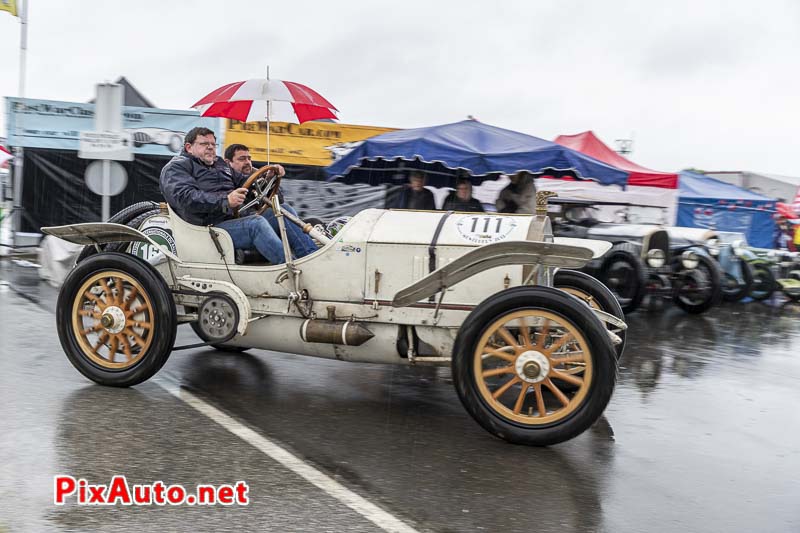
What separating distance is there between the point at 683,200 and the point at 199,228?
1977 cm

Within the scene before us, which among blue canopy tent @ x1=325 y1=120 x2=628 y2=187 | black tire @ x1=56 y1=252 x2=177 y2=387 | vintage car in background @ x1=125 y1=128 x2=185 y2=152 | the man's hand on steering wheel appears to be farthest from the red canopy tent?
black tire @ x1=56 y1=252 x2=177 y2=387

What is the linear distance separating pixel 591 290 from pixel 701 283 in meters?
6.02

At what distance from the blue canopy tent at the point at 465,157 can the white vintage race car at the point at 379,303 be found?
18.1ft

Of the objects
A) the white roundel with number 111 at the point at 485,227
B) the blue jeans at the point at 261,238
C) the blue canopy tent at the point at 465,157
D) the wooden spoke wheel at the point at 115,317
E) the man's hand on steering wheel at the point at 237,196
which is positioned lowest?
the wooden spoke wheel at the point at 115,317

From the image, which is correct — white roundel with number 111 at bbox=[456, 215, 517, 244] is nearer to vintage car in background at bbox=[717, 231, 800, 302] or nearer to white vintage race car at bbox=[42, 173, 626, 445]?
white vintage race car at bbox=[42, 173, 626, 445]

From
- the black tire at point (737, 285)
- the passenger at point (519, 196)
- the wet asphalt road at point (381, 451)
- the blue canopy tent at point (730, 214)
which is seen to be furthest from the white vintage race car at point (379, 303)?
the blue canopy tent at point (730, 214)

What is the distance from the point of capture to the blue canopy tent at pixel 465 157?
1089 centimetres

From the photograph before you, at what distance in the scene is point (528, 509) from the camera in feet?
11.5

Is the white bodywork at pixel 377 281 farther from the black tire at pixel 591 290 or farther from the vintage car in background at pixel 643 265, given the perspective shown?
the vintage car in background at pixel 643 265

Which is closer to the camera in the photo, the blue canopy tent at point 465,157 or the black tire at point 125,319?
the black tire at point 125,319

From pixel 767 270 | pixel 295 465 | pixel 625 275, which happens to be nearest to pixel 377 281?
pixel 295 465

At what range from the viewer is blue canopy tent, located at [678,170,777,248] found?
2233cm

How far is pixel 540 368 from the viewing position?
4312mm

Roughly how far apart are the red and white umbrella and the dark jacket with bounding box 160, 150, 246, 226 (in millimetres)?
1738
